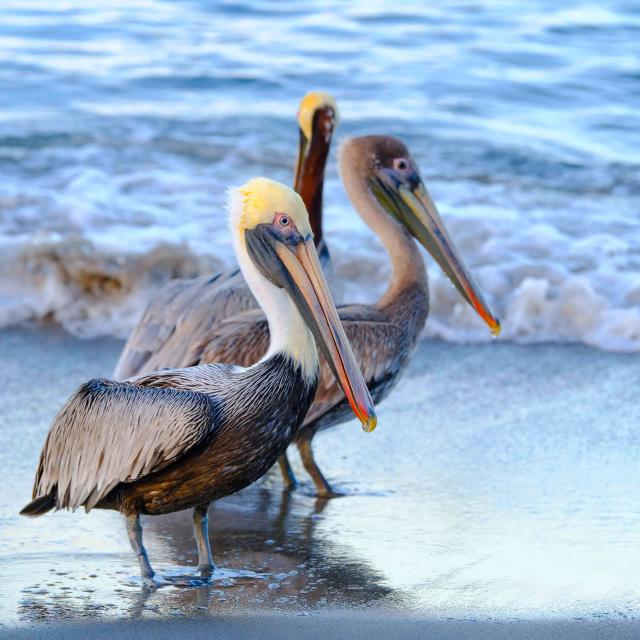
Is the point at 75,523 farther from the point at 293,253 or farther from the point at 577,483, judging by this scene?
the point at 577,483

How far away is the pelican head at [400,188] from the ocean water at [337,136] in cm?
143

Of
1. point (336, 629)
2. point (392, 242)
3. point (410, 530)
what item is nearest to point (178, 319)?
point (392, 242)

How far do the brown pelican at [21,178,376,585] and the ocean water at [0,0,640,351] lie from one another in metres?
3.07

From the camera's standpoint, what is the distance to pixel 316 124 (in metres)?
6.50

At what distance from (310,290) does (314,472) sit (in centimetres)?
126

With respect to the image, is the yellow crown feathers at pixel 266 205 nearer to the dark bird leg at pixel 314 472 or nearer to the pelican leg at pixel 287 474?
the dark bird leg at pixel 314 472

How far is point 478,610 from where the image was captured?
3859 mm

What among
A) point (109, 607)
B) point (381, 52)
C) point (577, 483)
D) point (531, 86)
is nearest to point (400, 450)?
point (577, 483)

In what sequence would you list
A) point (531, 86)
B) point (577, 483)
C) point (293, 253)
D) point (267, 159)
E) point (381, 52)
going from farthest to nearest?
point (381, 52)
point (531, 86)
point (267, 159)
point (577, 483)
point (293, 253)

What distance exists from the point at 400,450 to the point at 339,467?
0.92ft

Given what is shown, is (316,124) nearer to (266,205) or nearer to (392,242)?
(392,242)

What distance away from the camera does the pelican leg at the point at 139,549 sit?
4125mm

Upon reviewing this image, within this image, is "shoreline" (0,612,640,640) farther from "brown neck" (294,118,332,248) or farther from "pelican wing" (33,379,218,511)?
"brown neck" (294,118,332,248)

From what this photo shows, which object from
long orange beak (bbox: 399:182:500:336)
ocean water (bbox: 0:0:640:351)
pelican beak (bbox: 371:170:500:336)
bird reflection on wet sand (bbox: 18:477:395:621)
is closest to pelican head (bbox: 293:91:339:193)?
pelican beak (bbox: 371:170:500:336)
